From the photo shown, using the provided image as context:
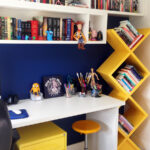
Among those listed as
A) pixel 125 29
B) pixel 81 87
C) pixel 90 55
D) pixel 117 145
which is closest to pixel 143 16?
pixel 125 29

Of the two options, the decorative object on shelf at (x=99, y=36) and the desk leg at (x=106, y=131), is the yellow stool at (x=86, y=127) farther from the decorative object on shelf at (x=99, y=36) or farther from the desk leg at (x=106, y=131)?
the decorative object on shelf at (x=99, y=36)

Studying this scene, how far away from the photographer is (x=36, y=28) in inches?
79.4

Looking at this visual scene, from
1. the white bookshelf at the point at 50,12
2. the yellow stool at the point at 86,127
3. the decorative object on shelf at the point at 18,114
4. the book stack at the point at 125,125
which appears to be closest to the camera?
the decorative object on shelf at the point at 18,114

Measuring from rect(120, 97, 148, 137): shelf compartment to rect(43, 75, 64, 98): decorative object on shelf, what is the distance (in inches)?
31.0

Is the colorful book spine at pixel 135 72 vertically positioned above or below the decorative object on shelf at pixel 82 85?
above

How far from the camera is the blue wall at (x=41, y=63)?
6.97 ft

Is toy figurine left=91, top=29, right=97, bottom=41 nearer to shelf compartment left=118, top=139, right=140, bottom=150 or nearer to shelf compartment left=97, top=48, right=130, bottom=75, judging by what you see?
shelf compartment left=97, top=48, right=130, bottom=75

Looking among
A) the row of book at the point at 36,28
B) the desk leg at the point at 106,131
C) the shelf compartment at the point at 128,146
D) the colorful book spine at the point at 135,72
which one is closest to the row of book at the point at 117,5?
the row of book at the point at 36,28

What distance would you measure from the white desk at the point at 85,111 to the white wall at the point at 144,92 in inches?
24.4

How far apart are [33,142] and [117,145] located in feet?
3.34

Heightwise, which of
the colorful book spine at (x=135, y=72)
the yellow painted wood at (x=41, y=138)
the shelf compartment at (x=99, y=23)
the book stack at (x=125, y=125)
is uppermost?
the shelf compartment at (x=99, y=23)

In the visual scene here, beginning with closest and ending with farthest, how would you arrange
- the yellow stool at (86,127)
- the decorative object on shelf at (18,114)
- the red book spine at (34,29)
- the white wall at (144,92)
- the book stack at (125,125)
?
1. the decorative object on shelf at (18,114)
2. the red book spine at (34,29)
3. the yellow stool at (86,127)
4. the book stack at (125,125)
5. the white wall at (144,92)

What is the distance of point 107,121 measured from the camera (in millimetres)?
2303

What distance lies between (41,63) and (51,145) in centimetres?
84
